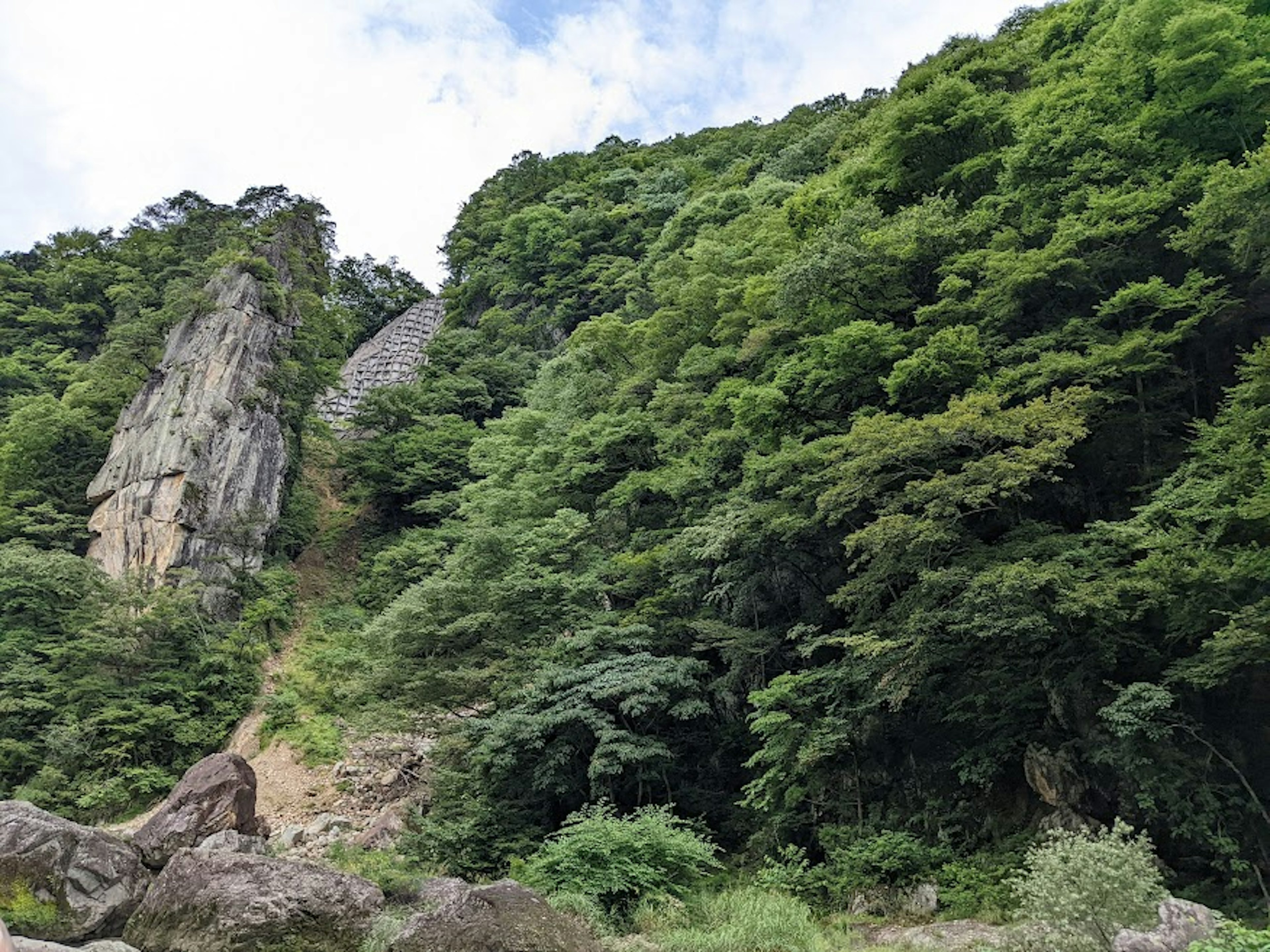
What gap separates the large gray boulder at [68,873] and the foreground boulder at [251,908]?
3.53 ft

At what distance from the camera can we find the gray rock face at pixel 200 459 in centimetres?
2269

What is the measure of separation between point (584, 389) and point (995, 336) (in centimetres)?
1202

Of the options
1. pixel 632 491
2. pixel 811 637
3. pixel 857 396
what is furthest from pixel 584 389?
pixel 811 637

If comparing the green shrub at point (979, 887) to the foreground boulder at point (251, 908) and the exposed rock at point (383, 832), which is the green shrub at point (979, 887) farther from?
the exposed rock at point (383, 832)

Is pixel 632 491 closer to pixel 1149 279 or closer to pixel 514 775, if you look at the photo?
pixel 514 775

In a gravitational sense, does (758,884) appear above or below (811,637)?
Result: below

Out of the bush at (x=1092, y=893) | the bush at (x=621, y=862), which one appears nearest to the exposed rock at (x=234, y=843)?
the bush at (x=621, y=862)

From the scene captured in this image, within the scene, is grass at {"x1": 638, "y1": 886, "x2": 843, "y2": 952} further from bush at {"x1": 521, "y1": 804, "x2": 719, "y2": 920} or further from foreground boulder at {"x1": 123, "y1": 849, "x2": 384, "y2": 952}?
foreground boulder at {"x1": 123, "y1": 849, "x2": 384, "y2": 952}

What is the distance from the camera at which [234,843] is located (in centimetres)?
1195

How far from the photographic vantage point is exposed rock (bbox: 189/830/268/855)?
1173cm

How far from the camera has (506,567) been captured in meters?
14.9

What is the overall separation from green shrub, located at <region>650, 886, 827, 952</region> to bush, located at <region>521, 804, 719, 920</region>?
1.98 feet

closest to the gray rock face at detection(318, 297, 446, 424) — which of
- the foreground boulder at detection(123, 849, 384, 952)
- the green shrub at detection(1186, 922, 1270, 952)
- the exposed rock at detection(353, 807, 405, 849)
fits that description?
the exposed rock at detection(353, 807, 405, 849)

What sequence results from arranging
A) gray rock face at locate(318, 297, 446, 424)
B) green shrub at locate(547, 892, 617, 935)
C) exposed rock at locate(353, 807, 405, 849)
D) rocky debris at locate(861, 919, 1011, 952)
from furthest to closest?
gray rock face at locate(318, 297, 446, 424)
exposed rock at locate(353, 807, 405, 849)
green shrub at locate(547, 892, 617, 935)
rocky debris at locate(861, 919, 1011, 952)
